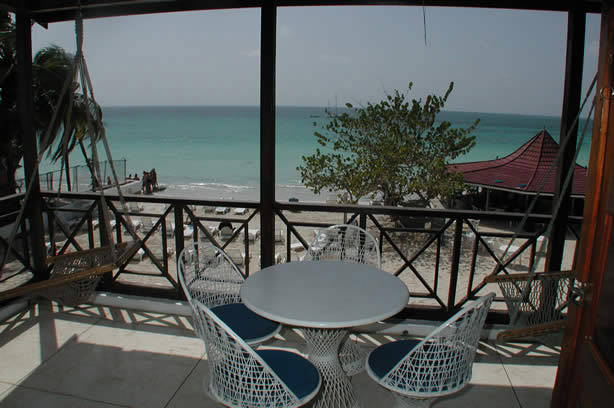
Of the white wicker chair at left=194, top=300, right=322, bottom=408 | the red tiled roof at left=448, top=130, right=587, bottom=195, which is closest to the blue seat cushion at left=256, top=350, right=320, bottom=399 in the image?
the white wicker chair at left=194, top=300, right=322, bottom=408

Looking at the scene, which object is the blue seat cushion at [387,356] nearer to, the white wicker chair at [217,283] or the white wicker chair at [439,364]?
the white wicker chair at [439,364]

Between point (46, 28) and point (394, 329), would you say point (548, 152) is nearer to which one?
point (394, 329)

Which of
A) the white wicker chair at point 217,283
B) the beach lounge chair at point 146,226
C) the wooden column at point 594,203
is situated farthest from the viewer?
the beach lounge chair at point 146,226

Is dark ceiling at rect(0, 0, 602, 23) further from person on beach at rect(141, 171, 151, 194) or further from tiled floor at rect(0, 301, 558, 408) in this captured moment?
person on beach at rect(141, 171, 151, 194)

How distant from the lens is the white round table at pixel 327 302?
166 centimetres

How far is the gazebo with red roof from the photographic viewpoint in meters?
10.2

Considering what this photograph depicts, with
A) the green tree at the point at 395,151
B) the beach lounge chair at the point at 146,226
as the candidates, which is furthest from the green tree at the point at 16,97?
the green tree at the point at 395,151

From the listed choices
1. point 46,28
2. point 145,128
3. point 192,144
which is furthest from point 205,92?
point 46,28

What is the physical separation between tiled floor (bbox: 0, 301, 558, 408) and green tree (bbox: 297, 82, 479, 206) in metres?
6.44

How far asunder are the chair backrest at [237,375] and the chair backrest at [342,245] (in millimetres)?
1056

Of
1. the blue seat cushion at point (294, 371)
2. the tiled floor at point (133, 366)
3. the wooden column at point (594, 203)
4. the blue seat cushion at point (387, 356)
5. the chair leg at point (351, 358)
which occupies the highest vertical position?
the wooden column at point (594, 203)

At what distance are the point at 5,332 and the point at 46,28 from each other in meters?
Answer: 2.14

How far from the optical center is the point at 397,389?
161cm

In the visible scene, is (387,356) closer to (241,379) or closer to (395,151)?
(241,379)
